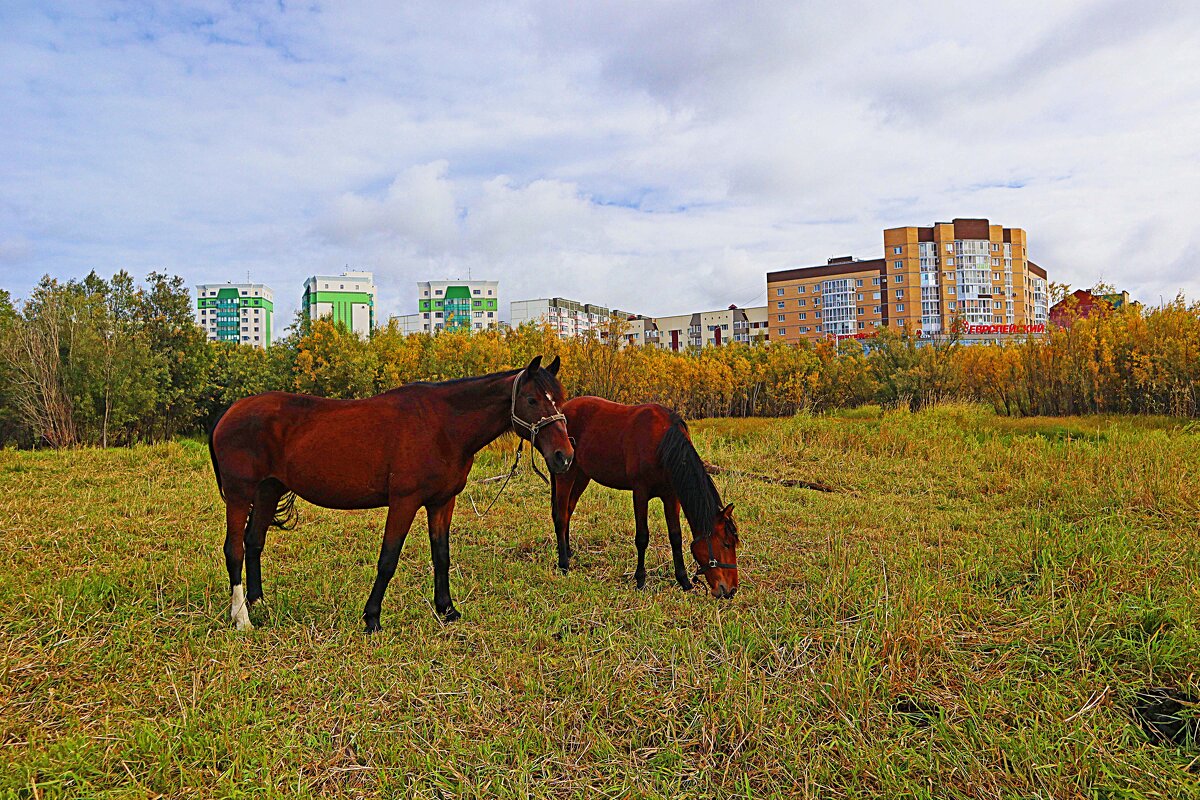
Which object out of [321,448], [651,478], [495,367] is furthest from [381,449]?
[495,367]

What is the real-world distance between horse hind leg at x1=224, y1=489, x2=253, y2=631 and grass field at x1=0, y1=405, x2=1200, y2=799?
0.62ft

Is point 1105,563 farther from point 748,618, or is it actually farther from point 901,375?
point 901,375

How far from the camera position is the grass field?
9.10ft

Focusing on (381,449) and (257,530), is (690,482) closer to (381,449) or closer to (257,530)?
(381,449)

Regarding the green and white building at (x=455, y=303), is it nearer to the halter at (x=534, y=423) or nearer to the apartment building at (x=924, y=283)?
the apartment building at (x=924, y=283)

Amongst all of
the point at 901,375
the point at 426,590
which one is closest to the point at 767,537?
the point at 426,590

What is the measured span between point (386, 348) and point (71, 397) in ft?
30.8

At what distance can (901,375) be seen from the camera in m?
23.5

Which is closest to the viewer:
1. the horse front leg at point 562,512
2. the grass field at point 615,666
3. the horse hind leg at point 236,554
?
the grass field at point 615,666

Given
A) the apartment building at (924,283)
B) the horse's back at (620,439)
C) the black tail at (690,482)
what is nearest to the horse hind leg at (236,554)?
the horse's back at (620,439)

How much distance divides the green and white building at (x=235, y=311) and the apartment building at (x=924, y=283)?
85253 millimetres

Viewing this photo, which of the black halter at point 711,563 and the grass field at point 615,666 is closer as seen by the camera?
the grass field at point 615,666

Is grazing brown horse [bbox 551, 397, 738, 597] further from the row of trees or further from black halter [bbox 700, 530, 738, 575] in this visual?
the row of trees

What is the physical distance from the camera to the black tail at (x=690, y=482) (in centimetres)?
499
